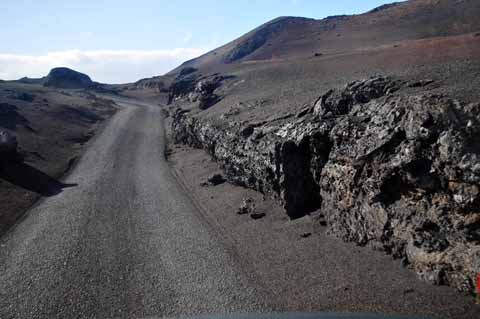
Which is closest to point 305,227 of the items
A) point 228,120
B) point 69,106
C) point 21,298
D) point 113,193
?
point 21,298

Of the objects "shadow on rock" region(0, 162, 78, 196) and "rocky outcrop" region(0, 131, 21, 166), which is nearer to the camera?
"shadow on rock" region(0, 162, 78, 196)

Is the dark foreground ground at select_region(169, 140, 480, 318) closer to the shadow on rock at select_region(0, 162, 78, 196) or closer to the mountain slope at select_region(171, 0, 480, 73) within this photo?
the shadow on rock at select_region(0, 162, 78, 196)

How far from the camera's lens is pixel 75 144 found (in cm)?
4147

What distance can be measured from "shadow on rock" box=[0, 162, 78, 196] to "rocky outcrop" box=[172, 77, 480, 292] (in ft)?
43.2

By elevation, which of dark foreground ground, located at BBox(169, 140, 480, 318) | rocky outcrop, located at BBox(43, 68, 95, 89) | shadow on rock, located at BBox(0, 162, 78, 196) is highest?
rocky outcrop, located at BBox(43, 68, 95, 89)

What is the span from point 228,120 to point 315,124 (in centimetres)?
1442

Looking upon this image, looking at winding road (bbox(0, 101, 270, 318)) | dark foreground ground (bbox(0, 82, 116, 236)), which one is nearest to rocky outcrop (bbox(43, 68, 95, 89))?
dark foreground ground (bbox(0, 82, 116, 236))

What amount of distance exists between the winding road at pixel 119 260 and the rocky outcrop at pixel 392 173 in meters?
3.48

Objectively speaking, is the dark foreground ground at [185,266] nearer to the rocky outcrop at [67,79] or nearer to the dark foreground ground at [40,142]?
the dark foreground ground at [40,142]

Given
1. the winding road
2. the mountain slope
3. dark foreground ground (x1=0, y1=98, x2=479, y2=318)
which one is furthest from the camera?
the mountain slope

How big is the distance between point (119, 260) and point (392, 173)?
865cm

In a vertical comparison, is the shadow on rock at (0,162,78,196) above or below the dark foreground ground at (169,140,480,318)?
above

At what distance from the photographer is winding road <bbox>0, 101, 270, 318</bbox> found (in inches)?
448

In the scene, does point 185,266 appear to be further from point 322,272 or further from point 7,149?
point 7,149
